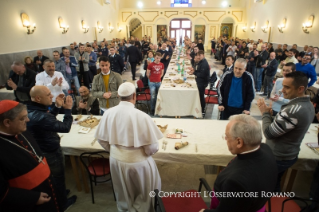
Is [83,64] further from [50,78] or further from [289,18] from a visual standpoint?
[289,18]

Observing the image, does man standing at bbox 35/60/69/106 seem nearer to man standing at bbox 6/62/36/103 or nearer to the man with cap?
man standing at bbox 6/62/36/103

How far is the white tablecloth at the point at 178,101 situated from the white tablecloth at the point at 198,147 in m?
1.82

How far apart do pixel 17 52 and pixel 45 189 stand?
7091 mm

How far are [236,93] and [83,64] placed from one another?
573 cm

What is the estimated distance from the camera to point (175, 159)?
245 cm

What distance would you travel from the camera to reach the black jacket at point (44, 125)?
1.99m

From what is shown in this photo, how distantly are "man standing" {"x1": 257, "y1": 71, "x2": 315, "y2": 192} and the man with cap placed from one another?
220cm

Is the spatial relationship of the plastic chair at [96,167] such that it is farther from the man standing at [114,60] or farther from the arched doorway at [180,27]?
the arched doorway at [180,27]

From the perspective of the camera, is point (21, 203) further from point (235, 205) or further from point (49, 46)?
point (49, 46)

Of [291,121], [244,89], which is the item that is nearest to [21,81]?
[244,89]

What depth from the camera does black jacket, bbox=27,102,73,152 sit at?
199cm

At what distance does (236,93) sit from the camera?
11.0 feet

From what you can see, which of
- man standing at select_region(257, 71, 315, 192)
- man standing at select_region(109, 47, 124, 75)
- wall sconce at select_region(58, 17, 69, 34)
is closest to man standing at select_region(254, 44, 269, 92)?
man standing at select_region(109, 47, 124, 75)

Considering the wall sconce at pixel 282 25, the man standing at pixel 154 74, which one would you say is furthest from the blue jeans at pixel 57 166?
the wall sconce at pixel 282 25
